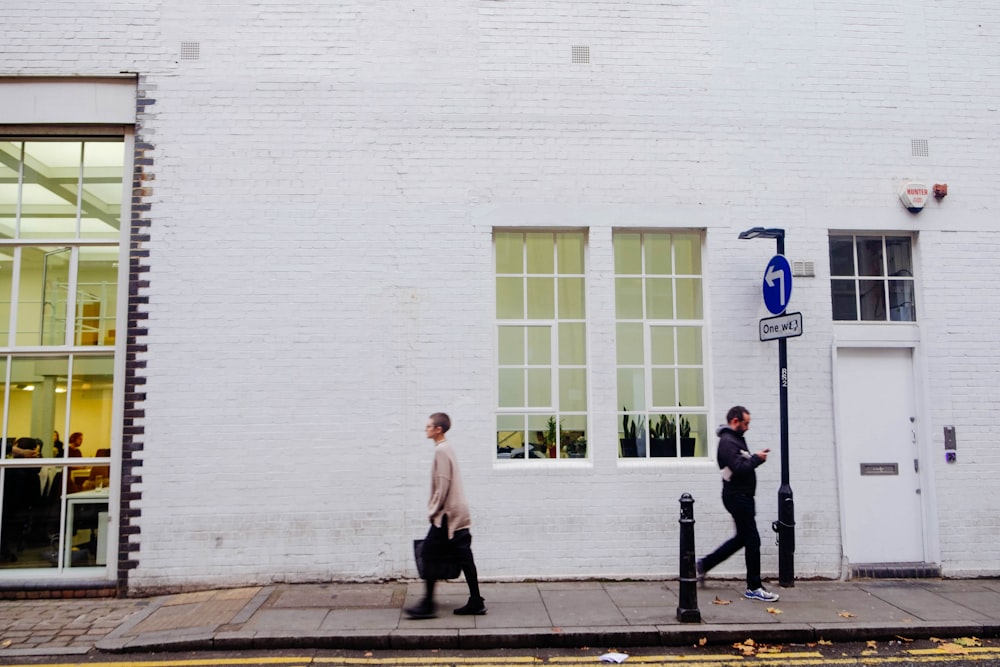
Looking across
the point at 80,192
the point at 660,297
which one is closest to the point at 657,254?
Result: the point at 660,297

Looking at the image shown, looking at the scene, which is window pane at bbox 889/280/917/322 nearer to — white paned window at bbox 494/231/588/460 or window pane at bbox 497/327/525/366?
white paned window at bbox 494/231/588/460

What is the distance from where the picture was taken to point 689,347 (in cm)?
893

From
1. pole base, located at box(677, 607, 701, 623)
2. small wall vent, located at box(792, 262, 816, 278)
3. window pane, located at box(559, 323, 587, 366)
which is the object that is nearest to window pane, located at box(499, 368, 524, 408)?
window pane, located at box(559, 323, 587, 366)

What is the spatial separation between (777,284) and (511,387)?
305 cm

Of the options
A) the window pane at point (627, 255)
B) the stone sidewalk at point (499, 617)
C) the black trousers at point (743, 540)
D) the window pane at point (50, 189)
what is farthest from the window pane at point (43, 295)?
the black trousers at point (743, 540)

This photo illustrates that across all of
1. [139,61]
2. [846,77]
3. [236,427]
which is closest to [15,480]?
[236,427]

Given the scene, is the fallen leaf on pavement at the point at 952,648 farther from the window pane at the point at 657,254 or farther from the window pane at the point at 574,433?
the window pane at the point at 657,254

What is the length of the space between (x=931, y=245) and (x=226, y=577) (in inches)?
338

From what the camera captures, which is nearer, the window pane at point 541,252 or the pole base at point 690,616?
the pole base at point 690,616

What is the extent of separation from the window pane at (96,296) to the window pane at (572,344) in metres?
4.92

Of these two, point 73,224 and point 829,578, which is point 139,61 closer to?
point 73,224

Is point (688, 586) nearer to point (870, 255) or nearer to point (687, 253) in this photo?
point (687, 253)

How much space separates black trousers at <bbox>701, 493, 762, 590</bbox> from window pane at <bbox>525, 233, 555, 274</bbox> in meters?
3.14

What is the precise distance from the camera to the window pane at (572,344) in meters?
8.82
